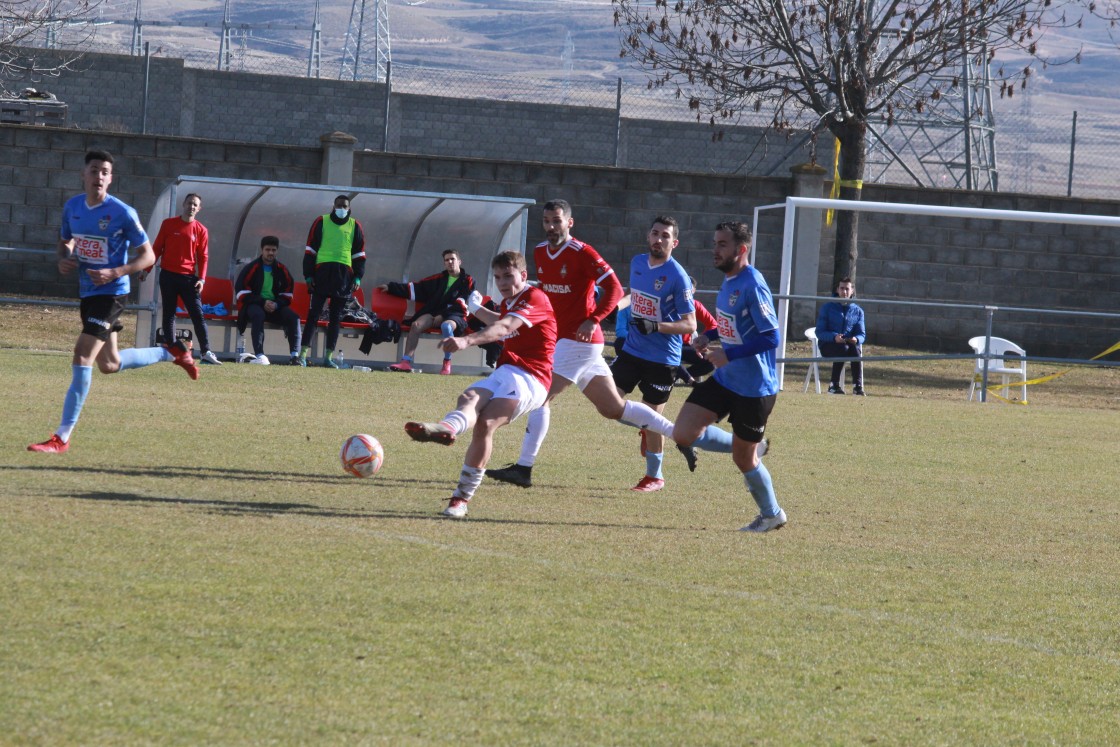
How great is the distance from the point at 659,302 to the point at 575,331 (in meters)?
0.63

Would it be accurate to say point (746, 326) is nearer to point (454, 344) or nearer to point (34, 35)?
point (454, 344)

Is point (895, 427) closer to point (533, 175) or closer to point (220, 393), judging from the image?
point (220, 393)

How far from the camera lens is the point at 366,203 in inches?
716

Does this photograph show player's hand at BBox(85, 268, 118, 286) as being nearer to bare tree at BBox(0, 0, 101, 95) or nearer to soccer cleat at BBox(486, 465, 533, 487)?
soccer cleat at BBox(486, 465, 533, 487)

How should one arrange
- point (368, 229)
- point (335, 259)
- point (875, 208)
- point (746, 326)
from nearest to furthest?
point (746, 326) → point (335, 259) → point (875, 208) → point (368, 229)

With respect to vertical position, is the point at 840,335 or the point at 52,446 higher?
the point at 840,335

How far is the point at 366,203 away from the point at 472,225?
1.43 m

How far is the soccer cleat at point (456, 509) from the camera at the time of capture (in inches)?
292

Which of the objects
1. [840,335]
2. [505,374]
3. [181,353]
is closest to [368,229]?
[840,335]

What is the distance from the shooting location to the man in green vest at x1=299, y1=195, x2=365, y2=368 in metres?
16.0

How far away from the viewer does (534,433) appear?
8766 mm

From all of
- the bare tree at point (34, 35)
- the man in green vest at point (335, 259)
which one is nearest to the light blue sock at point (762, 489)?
the man in green vest at point (335, 259)

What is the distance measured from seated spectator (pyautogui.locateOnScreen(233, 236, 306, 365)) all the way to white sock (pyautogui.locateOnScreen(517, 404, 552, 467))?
321 inches

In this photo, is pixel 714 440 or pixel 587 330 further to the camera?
pixel 587 330
